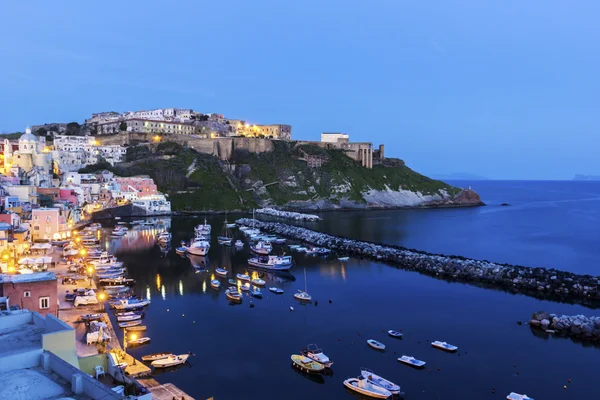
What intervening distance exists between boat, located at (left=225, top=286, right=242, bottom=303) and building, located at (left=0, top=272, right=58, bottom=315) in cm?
1142

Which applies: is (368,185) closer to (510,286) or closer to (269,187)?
(269,187)

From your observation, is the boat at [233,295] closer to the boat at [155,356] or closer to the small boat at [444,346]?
the boat at [155,356]

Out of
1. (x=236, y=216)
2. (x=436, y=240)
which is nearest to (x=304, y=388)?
(x=436, y=240)

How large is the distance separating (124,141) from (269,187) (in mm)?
29251

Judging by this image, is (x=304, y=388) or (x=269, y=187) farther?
(x=269, y=187)

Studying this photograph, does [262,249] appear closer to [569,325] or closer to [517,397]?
[569,325]

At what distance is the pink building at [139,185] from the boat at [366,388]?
60.2 meters

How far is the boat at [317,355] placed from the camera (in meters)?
19.8

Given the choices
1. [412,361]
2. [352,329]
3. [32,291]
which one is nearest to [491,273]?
[352,329]

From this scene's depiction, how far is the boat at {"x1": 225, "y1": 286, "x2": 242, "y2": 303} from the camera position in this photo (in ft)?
95.8

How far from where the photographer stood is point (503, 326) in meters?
25.2

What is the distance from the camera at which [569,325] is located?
78.7 feet

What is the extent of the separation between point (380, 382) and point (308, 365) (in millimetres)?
3122

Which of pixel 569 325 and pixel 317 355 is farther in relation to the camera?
pixel 569 325
